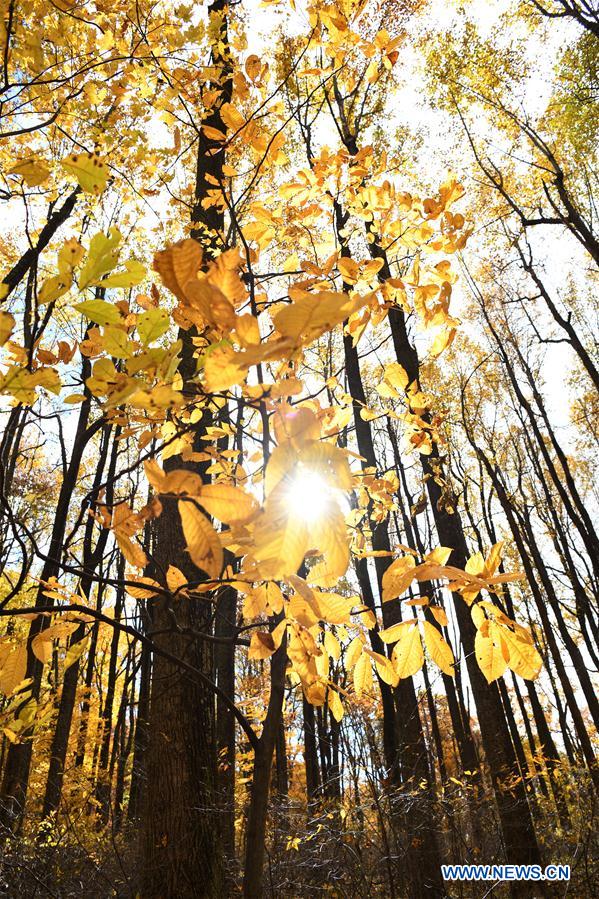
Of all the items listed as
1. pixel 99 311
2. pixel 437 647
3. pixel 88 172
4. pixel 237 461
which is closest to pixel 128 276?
pixel 99 311

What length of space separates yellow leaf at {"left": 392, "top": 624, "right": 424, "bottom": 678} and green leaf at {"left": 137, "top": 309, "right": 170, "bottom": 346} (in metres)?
0.67

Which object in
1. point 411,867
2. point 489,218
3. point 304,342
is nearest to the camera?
point 304,342

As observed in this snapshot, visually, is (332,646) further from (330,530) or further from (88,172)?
(88,172)

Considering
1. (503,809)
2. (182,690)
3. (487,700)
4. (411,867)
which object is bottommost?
(411,867)

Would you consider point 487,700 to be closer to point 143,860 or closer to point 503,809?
point 503,809

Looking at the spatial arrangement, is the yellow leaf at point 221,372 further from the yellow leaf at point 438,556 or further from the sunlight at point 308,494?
the yellow leaf at point 438,556

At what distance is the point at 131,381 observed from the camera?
0.64 m

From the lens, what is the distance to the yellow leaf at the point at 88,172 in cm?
70

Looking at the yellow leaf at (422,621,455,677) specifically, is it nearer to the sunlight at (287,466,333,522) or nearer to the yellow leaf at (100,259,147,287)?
the sunlight at (287,466,333,522)

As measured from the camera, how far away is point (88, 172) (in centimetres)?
71

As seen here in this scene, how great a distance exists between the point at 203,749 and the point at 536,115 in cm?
975

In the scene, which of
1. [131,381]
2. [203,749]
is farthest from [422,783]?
[131,381]

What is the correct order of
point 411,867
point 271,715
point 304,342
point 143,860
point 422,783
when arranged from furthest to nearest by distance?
point 422,783 < point 411,867 < point 143,860 < point 271,715 < point 304,342

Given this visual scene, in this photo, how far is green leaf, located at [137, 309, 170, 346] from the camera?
2.38 feet
